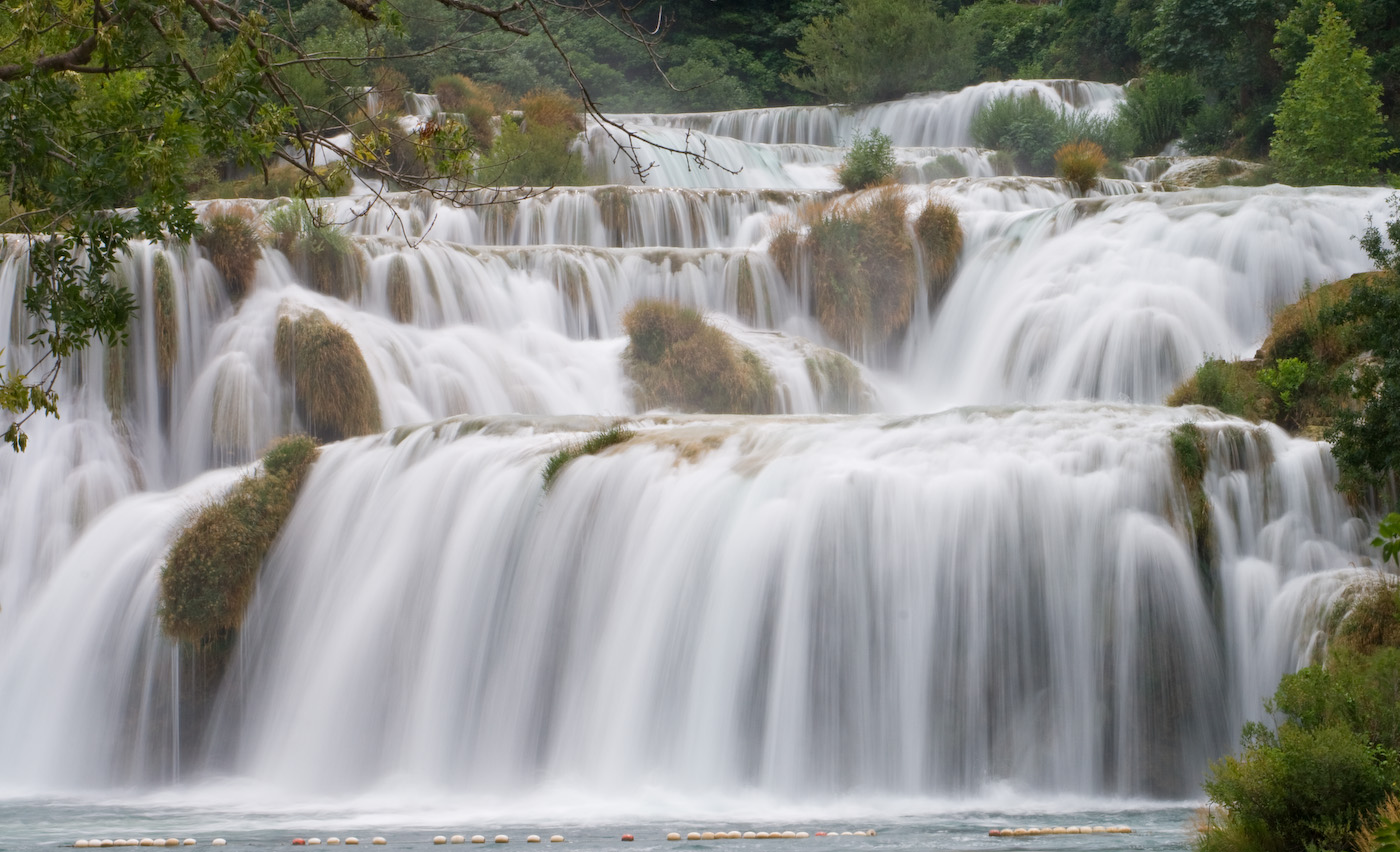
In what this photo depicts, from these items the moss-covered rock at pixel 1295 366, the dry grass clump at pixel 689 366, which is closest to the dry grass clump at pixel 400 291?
the dry grass clump at pixel 689 366

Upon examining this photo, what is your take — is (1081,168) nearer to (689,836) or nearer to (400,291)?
(400,291)

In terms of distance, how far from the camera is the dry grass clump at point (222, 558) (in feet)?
44.0

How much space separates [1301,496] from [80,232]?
9.53m

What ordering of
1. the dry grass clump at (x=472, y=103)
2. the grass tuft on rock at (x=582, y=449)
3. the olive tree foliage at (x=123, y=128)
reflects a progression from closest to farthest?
the olive tree foliage at (x=123, y=128)
the grass tuft on rock at (x=582, y=449)
the dry grass clump at (x=472, y=103)

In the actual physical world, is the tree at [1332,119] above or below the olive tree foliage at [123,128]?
above

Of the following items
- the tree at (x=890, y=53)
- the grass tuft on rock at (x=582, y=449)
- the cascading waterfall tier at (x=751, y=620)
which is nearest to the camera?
the cascading waterfall tier at (x=751, y=620)

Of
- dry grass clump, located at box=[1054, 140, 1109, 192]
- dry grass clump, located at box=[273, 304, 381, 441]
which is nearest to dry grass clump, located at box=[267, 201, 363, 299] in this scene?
dry grass clump, located at box=[273, 304, 381, 441]

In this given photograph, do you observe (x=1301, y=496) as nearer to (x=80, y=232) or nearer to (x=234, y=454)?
(x=80, y=232)

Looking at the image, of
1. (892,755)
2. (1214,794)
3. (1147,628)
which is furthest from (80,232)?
Result: (1147,628)

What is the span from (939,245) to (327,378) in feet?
32.6

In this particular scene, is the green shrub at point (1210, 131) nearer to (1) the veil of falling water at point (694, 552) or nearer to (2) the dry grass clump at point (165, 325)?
(1) the veil of falling water at point (694, 552)

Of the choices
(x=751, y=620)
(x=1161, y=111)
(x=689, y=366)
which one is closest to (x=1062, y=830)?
(x=751, y=620)

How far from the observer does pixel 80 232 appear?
596 cm

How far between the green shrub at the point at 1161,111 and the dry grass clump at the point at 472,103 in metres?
15.4
